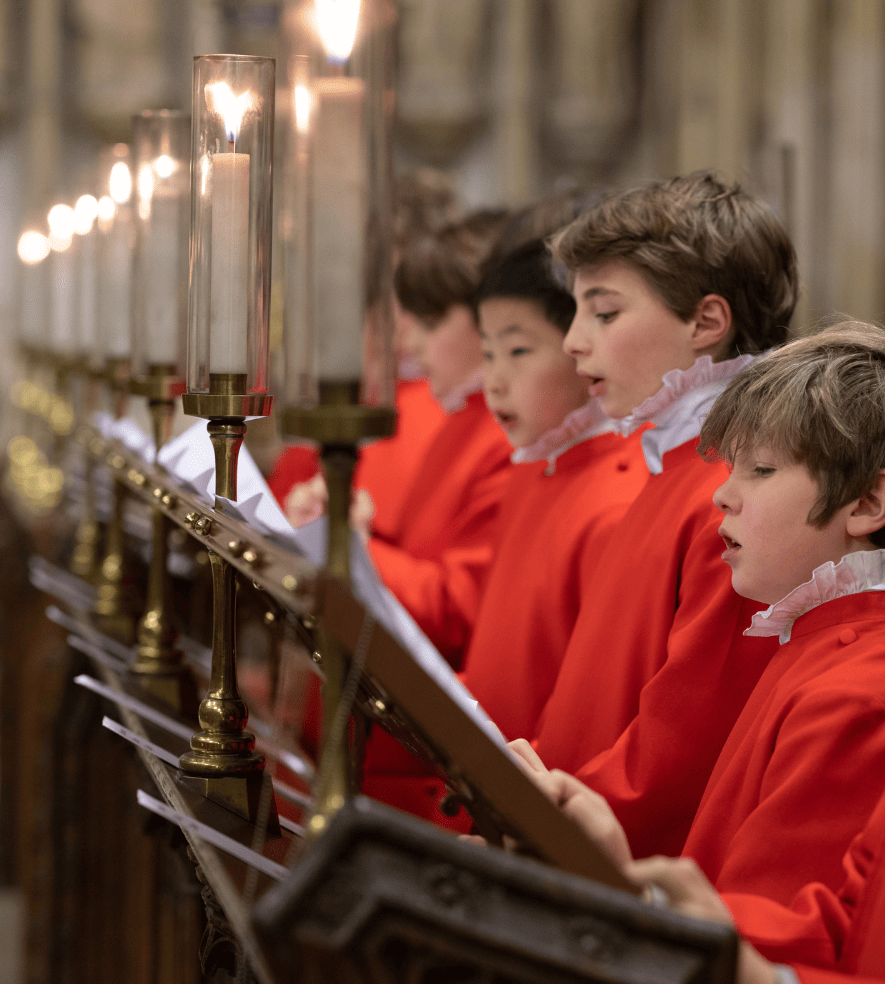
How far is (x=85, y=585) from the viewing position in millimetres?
2602

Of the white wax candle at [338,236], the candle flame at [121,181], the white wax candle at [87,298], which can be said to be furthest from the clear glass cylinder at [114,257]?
the white wax candle at [338,236]

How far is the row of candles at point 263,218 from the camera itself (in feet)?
2.68

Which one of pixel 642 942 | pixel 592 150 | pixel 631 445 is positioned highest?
pixel 592 150

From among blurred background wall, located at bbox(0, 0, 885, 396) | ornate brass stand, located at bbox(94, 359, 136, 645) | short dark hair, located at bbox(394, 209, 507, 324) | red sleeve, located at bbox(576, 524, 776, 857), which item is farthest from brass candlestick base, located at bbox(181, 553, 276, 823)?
blurred background wall, located at bbox(0, 0, 885, 396)

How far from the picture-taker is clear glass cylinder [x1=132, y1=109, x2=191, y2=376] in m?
1.86

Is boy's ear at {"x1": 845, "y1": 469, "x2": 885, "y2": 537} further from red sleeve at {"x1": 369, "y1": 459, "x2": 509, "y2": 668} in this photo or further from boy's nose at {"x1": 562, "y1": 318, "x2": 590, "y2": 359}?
red sleeve at {"x1": 369, "y1": 459, "x2": 509, "y2": 668}

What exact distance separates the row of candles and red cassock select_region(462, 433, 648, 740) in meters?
0.53

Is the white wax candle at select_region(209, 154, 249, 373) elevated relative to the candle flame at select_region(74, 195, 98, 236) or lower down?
lower down

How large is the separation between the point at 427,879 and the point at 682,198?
3.12ft

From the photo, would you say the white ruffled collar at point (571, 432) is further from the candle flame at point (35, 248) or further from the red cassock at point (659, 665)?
the candle flame at point (35, 248)

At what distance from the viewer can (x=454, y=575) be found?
2.33 metres

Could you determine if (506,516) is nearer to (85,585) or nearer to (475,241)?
(475,241)

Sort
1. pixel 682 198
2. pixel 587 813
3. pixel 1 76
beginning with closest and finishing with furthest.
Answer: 1. pixel 587 813
2. pixel 682 198
3. pixel 1 76

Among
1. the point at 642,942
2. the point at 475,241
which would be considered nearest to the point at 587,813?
the point at 642,942
